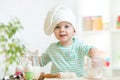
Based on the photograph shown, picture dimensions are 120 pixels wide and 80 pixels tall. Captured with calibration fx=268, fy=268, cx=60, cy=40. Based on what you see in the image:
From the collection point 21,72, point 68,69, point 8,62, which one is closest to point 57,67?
point 68,69

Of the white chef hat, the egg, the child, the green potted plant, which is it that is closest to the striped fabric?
the child

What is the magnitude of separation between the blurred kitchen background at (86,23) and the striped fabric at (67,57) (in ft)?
5.78

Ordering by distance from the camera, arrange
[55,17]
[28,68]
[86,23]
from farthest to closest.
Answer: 1. [86,23]
2. [55,17]
3. [28,68]

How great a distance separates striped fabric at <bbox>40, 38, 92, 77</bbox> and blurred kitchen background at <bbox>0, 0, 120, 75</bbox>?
69.4 inches

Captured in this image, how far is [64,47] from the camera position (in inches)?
58.6

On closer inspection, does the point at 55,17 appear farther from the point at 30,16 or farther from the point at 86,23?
the point at 86,23

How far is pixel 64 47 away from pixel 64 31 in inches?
4.8

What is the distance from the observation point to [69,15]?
1.41 m

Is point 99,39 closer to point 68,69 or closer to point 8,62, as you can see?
point 8,62

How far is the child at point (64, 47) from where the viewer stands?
136cm

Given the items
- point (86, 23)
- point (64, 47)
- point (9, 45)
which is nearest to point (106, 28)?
point (86, 23)

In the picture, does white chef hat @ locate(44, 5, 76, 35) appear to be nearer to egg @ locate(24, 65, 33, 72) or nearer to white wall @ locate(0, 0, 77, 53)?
egg @ locate(24, 65, 33, 72)

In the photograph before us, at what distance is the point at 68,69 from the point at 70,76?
32cm

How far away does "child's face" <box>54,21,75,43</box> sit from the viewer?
1.39 m
